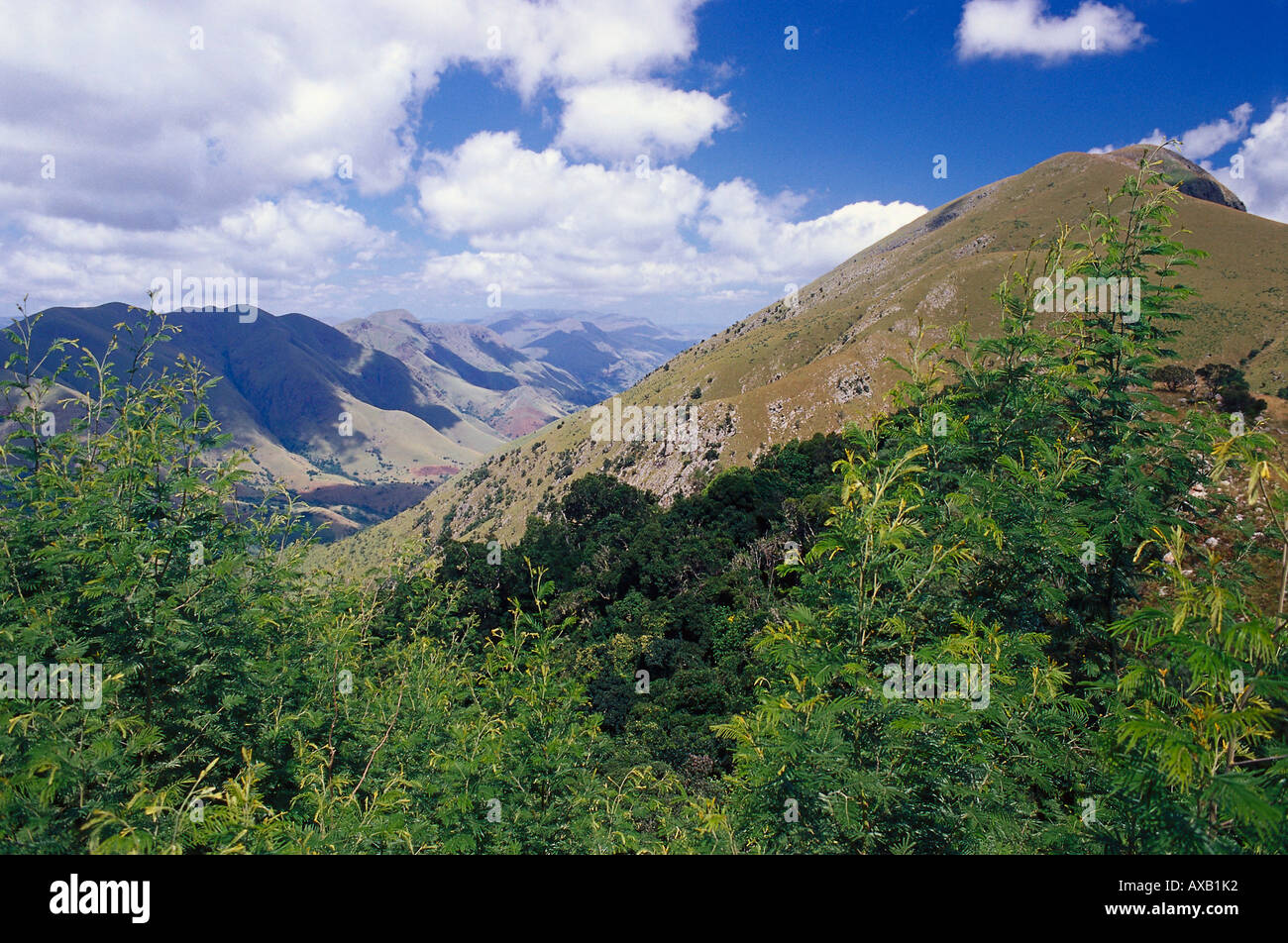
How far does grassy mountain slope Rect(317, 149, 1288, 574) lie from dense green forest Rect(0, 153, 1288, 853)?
4124mm

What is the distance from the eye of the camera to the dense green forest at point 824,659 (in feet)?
12.2

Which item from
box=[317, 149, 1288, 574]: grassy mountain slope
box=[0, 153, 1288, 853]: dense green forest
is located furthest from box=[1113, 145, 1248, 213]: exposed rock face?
box=[0, 153, 1288, 853]: dense green forest

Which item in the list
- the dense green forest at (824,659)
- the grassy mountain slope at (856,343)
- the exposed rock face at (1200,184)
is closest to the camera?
the dense green forest at (824,659)

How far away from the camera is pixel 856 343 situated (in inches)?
3127

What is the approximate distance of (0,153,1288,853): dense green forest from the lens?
3725 mm

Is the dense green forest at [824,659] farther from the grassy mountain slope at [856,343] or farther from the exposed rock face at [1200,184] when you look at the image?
the exposed rock face at [1200,184]

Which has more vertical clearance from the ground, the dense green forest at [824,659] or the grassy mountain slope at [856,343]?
the grassy mountain slope at [856,343]

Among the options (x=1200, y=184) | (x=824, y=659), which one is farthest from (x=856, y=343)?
(x=1200, y=184)

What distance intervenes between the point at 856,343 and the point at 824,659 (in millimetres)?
82360

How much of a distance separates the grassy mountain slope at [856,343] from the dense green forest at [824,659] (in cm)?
412

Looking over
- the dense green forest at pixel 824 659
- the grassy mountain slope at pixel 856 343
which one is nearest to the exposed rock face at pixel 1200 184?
the grassy mountain slope at pixel 856 343

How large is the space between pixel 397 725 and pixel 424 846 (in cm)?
349

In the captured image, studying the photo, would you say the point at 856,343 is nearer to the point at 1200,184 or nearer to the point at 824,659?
the point at 824,659
